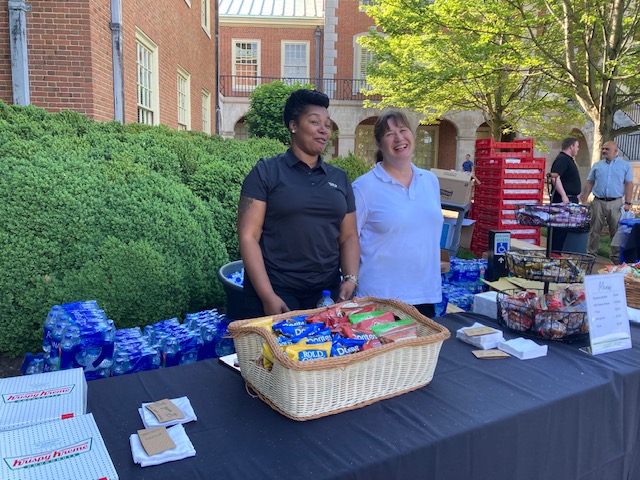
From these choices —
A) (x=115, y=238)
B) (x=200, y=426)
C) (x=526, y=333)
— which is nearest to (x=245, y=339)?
(x=200, y=426)

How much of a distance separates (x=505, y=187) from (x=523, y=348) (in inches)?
222

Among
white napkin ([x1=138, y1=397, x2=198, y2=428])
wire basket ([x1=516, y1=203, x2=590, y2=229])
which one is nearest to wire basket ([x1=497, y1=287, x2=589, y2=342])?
wire basket ([x1=516, y1=203, x2=590, y2=229])

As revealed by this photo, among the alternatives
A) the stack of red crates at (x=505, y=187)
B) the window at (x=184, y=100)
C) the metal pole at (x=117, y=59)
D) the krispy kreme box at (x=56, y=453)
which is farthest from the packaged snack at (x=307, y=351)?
the window at (x=184, y=100)

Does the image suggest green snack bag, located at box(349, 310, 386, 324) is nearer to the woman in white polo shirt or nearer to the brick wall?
the woman in white polo shirt

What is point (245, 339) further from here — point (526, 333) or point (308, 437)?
point (526, 333)

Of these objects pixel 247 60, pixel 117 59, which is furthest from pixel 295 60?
pixel 117 59

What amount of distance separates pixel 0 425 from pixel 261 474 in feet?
2.32

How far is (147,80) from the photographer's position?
31.7 feet

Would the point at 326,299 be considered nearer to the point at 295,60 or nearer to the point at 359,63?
the point at 359,63

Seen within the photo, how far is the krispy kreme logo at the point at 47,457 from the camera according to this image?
3.64 ft

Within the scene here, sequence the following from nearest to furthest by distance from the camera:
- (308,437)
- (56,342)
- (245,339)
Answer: (308,437), (245,339), (56,342)

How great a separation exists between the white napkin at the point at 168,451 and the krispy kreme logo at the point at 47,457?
120 mm

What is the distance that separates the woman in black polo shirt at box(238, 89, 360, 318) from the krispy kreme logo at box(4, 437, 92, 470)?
1.03 metres

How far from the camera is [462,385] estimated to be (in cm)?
172
